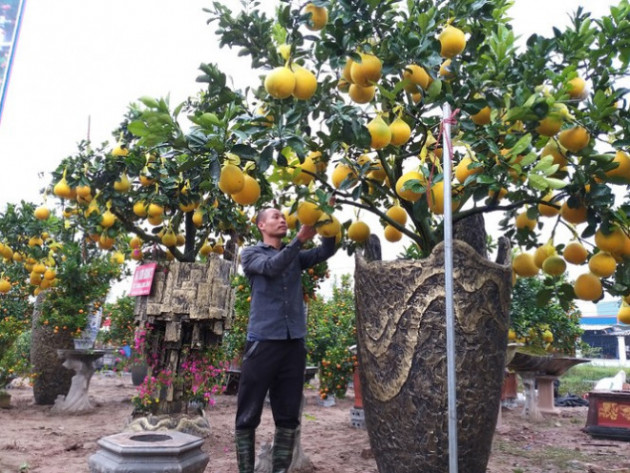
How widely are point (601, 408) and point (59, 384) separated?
19.2 feet

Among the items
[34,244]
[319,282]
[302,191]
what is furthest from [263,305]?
[34,244]

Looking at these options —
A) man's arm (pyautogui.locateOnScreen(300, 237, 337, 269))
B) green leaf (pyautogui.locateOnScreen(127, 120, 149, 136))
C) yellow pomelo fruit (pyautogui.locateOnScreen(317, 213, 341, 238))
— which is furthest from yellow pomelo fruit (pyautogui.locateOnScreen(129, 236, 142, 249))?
green leaf (pyautogui.locateOnScreen(127, 120, 149, 136))

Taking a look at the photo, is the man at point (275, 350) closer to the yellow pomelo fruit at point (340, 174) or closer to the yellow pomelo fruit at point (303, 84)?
the yellow pomelo fruit at point (340, 174)

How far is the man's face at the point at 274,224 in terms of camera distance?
83.2 inches

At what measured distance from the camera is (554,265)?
1.78 m

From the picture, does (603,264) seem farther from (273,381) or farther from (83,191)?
(83,191)

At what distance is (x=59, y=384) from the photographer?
5.73 metres

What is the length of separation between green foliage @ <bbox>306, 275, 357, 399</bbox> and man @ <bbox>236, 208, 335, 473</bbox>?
9.52ft

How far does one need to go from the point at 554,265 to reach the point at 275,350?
1108mm

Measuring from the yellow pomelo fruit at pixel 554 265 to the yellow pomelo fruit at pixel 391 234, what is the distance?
616mm

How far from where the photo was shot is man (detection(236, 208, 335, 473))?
6.25 ft

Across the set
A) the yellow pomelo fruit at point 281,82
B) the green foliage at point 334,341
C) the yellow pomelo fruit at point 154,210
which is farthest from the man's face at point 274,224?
the green foliage at point 334,341

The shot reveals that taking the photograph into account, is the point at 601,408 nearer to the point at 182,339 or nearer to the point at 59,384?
the point at 182,339

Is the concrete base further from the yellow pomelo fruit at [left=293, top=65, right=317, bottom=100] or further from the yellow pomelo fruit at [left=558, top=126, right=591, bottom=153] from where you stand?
the yellow pomelo fruit at [left=558, top=126, right=591, bottom=153]
